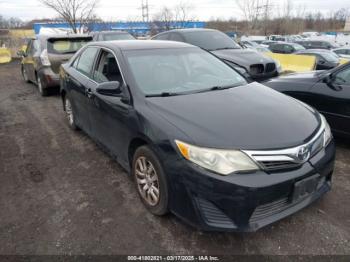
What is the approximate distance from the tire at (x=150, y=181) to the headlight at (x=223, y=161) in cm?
43

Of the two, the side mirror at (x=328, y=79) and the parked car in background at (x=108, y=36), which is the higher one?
the parked car in background at (x=108, y=36)

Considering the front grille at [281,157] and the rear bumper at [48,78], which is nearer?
the front grille at [281,157]

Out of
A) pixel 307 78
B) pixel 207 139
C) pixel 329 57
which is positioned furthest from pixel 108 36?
pixel 207 139

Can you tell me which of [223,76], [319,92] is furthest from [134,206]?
[319,92]

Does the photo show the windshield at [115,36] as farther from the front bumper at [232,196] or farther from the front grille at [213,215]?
the front grille at [213,215]

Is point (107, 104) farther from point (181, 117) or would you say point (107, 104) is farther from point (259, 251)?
point (259, 251)

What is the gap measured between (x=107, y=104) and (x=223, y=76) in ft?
4.65

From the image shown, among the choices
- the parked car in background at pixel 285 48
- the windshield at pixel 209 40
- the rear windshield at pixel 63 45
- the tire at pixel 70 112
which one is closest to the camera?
the tire at pixel 70 112

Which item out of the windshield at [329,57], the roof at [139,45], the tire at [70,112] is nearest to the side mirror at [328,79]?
the roof at [139,45]

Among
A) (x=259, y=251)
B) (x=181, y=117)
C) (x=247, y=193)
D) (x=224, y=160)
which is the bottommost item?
(x=259, y=251)

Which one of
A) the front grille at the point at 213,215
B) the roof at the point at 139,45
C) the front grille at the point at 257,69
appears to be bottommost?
the front grille at the point at 213,215

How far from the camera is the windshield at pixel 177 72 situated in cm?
308

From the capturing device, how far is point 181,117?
98.1 inches

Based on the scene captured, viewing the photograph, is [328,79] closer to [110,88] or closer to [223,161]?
[223,161]
